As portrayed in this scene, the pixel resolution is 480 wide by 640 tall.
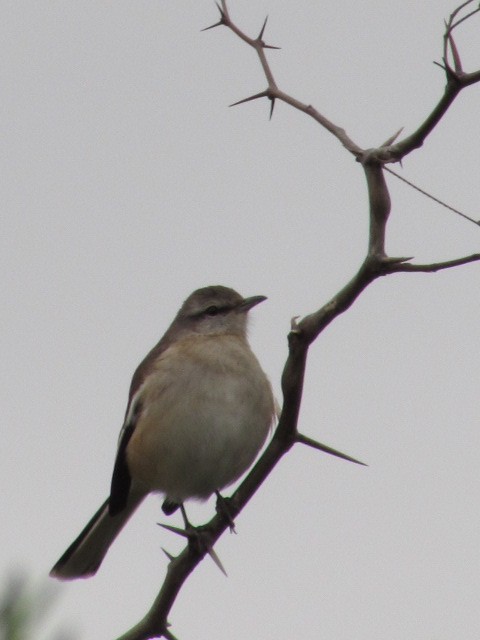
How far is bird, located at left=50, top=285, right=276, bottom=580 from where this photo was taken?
23.7 feet

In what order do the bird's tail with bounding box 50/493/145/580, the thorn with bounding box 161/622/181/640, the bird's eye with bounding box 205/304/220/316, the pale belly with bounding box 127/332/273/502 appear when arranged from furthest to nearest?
1. the bird's eye with bounding box 205/304/220/316
2. the bird's tail with bounding box 50/493/145/580
3. the pale belly with bounding box 127/332/273/502
4. the thorn with bounding box 161/622/181/640

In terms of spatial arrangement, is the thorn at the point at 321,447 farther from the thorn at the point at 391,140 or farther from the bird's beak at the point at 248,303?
the bird's beak at the point at 248,303

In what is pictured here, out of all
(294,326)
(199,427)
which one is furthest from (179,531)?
(199,427)

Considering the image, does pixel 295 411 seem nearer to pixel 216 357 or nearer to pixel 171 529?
pixel 171 529

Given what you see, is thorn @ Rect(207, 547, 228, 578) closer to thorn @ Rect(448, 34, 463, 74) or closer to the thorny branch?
the thorny branch

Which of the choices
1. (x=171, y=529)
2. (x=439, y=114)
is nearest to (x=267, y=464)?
(x=171, y=529)

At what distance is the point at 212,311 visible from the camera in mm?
8570

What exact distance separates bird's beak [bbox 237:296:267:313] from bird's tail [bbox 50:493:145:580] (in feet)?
5.76

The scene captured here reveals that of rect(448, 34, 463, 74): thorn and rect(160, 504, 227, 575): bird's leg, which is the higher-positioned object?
rect(448, 34, 463, 74): thorn

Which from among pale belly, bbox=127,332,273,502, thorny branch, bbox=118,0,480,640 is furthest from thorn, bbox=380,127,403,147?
pale belly, bbox=127,332,273,502

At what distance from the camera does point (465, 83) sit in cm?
348

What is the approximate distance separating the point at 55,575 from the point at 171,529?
3597mm

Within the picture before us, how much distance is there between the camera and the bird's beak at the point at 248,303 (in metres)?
8.55

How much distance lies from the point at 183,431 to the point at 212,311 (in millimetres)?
1597
